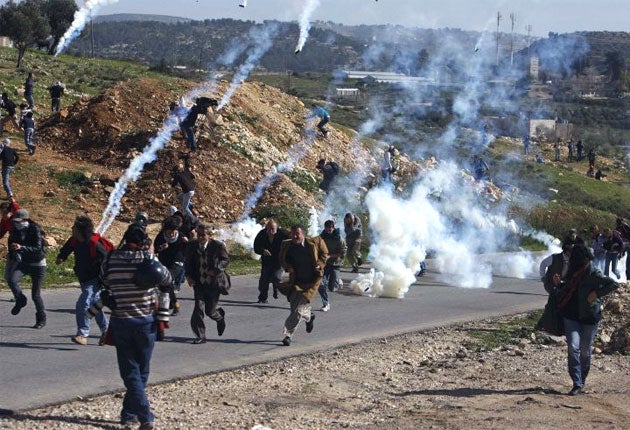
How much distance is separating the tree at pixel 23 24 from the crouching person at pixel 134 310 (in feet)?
146

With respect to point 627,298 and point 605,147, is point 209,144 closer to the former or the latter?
point 627,298

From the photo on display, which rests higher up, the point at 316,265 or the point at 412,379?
the point at 316,265

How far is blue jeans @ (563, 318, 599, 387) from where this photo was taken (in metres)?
11.5

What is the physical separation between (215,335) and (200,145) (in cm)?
1604

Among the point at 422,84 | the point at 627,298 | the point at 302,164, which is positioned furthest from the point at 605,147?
the point at 627,298

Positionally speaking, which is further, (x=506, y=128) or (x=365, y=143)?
Answer: (x=506, y=128)

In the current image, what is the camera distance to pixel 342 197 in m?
30.7

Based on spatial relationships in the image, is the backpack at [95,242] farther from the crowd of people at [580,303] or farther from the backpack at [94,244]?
the crowd of people at [580,303]

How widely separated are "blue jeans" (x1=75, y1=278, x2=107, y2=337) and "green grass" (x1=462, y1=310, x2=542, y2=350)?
17.9 feet

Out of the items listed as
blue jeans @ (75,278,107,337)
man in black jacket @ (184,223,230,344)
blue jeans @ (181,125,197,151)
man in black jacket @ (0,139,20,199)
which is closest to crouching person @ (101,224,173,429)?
blue jeans @ (75,278,107,337)

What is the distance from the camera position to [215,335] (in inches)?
557

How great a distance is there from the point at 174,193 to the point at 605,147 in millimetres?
52586

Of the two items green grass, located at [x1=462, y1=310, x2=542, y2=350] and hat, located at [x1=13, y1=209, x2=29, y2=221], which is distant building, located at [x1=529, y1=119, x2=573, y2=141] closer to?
green grass, located at [x1=462, y1=310, x2=542, y2=350]

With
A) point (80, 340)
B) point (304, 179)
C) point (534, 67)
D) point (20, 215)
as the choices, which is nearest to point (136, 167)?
point (304, 179)
